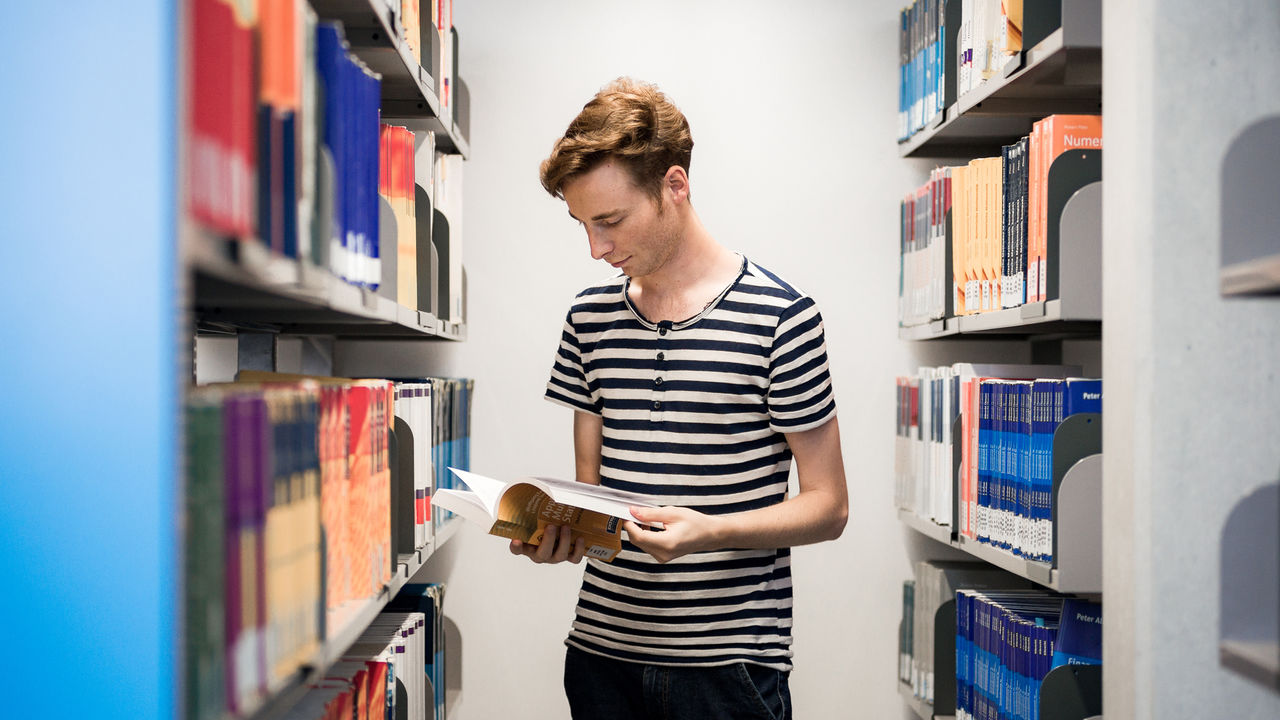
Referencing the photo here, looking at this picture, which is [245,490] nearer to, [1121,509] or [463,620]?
[1121,509]

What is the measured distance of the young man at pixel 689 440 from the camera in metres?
1.54

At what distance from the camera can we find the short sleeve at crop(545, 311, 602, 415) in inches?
70.4

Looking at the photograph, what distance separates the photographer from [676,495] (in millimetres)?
1580

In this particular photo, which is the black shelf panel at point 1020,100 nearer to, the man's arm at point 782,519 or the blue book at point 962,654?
the man's arm at point 782,519

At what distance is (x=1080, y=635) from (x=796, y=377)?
28.4 inches

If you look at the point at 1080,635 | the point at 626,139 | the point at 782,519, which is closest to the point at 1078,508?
the point at 1080,635

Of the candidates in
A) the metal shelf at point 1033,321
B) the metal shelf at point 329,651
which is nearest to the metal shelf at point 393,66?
the metal shelf at point 329,651

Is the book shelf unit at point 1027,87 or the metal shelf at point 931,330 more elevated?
the book shelf unit at point 1027,87

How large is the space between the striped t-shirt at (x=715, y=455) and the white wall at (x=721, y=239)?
1.01 metres

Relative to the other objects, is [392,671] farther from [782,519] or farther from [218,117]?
[218,117]

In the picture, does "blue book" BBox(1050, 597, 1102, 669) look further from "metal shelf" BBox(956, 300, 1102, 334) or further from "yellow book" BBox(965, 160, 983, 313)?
"yellow book" BBox(965, 160, 983, 313)

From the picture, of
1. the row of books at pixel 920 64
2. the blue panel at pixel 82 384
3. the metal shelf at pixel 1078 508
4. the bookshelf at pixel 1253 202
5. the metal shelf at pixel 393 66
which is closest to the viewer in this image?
the blue panel at pixel 82 384

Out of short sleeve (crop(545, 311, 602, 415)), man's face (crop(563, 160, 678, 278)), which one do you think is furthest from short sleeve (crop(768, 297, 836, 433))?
short sleeve (crop(545, 311, 602, 415))

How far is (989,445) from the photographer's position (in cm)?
193
